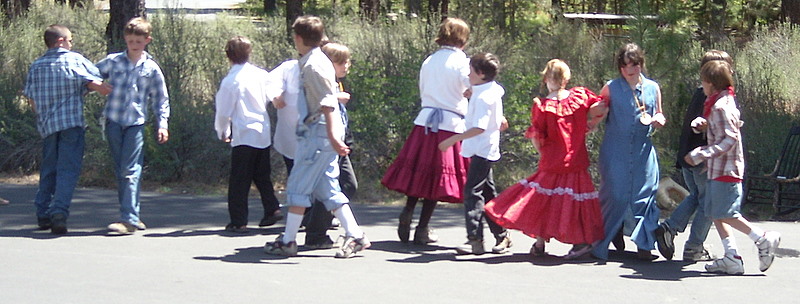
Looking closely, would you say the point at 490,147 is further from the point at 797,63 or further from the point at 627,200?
the point at 797,63

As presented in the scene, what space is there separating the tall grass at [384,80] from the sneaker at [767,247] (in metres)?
4.60

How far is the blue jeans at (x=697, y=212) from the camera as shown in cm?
770

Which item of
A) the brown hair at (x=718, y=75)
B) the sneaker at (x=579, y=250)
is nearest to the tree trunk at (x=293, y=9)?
the sneaker at (x=579, y=250)

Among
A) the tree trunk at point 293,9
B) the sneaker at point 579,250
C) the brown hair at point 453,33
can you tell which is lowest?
the sneaker at point 579,250

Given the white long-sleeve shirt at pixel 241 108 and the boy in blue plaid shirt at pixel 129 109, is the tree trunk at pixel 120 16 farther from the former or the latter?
the white long-sleeve shirt at pixel 241 108

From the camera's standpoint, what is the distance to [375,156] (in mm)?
11953

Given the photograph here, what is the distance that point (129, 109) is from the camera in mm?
8469

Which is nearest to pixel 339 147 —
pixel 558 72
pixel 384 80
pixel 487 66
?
pixel 487 66

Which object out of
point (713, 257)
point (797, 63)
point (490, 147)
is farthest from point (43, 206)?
point (797, 63)

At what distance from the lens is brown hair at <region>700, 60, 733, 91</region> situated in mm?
7297

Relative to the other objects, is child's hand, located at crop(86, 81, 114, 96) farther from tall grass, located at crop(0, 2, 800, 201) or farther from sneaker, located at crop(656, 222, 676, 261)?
sneaker, located at crop(656, 222, 676, 261)

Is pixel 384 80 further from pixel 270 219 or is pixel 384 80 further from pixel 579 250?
pixel 579 250

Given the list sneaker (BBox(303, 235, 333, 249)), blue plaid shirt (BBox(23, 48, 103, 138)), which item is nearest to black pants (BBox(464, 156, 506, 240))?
sneaker (BBox(303, 235, 333, 249))

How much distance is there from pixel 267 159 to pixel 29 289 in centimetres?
273
